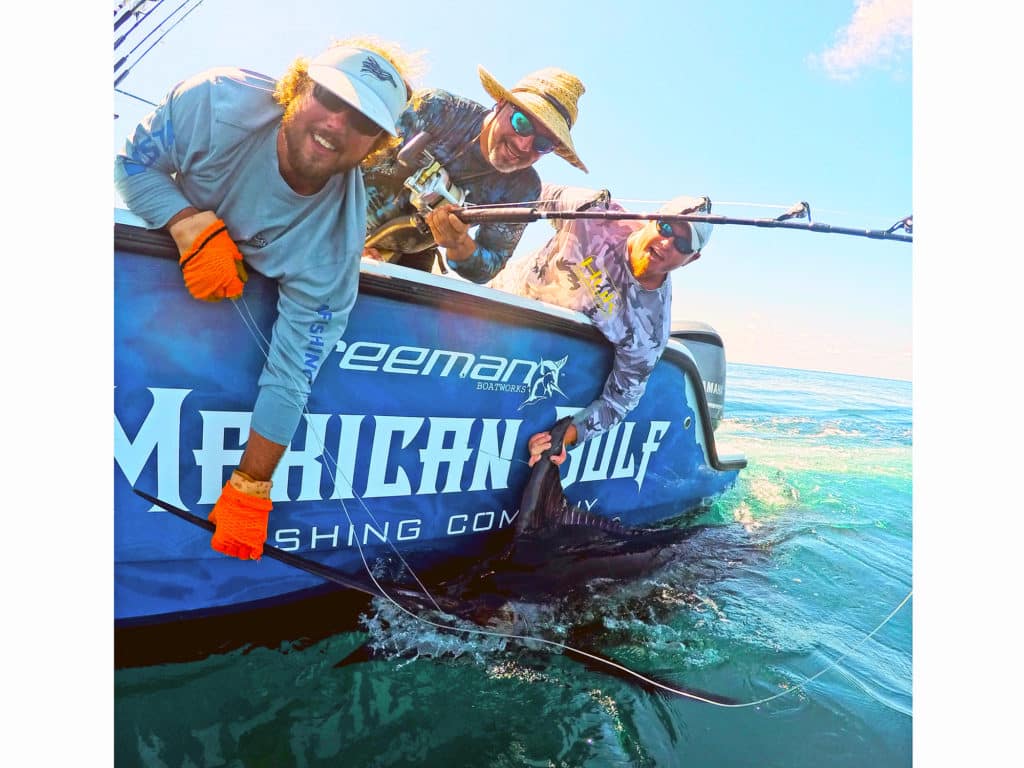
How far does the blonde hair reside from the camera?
1422mm

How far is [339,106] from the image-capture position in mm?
1400

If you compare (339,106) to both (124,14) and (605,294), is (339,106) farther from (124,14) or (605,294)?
(605,294)

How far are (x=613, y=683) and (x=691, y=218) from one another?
5.03 feet

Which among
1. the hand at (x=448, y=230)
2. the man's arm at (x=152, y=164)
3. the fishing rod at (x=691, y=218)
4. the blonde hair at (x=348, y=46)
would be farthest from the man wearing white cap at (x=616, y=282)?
the man's arm at (x=152, y=164)

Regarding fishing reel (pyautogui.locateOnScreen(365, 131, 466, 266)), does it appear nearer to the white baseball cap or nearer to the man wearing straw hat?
the man wearing straw hat

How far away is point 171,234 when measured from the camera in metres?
1.45

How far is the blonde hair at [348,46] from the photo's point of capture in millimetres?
1422

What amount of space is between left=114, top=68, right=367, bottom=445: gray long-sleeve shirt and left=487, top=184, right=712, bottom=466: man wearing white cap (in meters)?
0.89

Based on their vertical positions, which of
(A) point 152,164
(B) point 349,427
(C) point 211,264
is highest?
(A) point 152,164

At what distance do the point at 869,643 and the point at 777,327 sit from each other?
4.62ft

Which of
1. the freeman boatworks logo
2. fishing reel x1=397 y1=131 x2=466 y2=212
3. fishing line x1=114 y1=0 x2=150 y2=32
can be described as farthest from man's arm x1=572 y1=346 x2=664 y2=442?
fishing line x1=114 y1=0 x2=150 y2=32

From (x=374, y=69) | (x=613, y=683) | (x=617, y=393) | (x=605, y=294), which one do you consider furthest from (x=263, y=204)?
(x=613, y=683)

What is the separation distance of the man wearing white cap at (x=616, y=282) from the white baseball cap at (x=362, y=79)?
0.79 m
